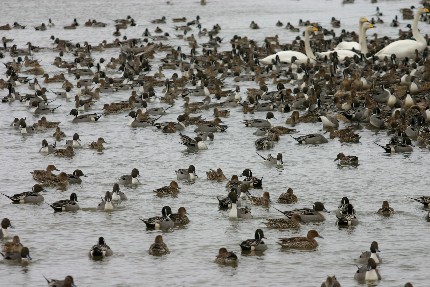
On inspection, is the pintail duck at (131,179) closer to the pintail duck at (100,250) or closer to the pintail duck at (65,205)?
the pintail duck at (65,205)

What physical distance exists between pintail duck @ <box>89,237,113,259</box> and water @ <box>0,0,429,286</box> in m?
0.14

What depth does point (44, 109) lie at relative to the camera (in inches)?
1368

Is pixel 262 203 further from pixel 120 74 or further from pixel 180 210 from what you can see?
pixel 120 74

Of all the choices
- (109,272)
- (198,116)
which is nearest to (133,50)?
(198,116)

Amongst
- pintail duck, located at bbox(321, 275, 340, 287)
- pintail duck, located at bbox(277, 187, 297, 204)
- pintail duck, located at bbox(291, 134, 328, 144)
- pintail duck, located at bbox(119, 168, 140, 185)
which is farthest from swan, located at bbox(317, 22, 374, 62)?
pintail duck, located at bbox(321, 275, 340, 287)

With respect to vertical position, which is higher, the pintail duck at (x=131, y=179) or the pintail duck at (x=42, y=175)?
the pintail duck at (x=42, y=175)

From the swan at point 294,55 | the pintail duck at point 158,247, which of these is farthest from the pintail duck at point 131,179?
the swan at point 294,55

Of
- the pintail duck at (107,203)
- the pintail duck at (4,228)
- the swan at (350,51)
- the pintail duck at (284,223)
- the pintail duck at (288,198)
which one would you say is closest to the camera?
the pintail duck at (4,228)

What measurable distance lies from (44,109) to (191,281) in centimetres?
1792

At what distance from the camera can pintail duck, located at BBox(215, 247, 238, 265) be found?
18.6m

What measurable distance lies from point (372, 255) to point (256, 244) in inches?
82.7

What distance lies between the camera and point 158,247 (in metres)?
19.2

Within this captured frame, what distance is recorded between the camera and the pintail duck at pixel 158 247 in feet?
63.0

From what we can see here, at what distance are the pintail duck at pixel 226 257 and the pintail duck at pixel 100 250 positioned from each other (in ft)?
6.51
